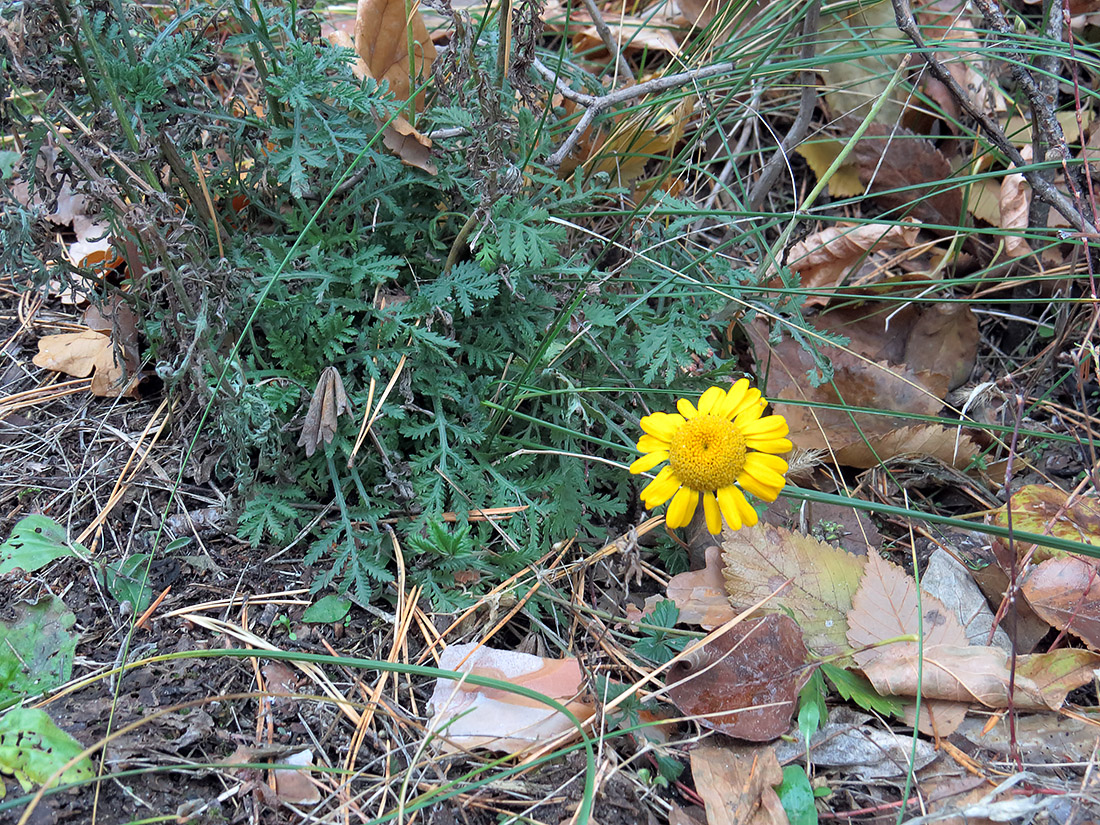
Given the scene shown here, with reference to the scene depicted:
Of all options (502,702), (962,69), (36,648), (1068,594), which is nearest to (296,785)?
(502,702)

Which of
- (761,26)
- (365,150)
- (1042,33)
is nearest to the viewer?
(365,150)

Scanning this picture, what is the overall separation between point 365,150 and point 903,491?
1668 mm

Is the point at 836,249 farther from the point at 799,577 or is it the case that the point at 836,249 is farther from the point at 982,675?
the point at 982,675

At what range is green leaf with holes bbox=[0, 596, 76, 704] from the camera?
5.18 ft

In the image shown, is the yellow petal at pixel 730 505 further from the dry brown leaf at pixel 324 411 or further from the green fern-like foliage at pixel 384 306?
the dry brown leaf at pixel 324 411

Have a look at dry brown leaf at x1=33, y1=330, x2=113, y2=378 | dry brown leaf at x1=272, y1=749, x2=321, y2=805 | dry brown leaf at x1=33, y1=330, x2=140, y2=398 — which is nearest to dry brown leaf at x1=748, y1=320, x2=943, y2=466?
dry brown leaf at x1=272, y1=749, x2=321, y2=805

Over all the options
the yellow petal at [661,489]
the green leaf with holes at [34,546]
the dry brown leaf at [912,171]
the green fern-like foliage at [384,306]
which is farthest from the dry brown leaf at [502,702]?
the dry brown leaf at [912,171]

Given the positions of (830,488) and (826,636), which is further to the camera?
(830,488)

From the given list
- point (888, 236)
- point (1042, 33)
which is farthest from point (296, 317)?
point (1042, 33)

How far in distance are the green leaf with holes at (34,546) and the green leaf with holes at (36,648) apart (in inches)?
3.5

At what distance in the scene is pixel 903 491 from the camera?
2141 mm

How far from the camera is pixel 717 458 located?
5.25 ft

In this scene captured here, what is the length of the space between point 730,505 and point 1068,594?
2.87 ft

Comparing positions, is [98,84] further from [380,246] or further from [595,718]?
[595,718]
